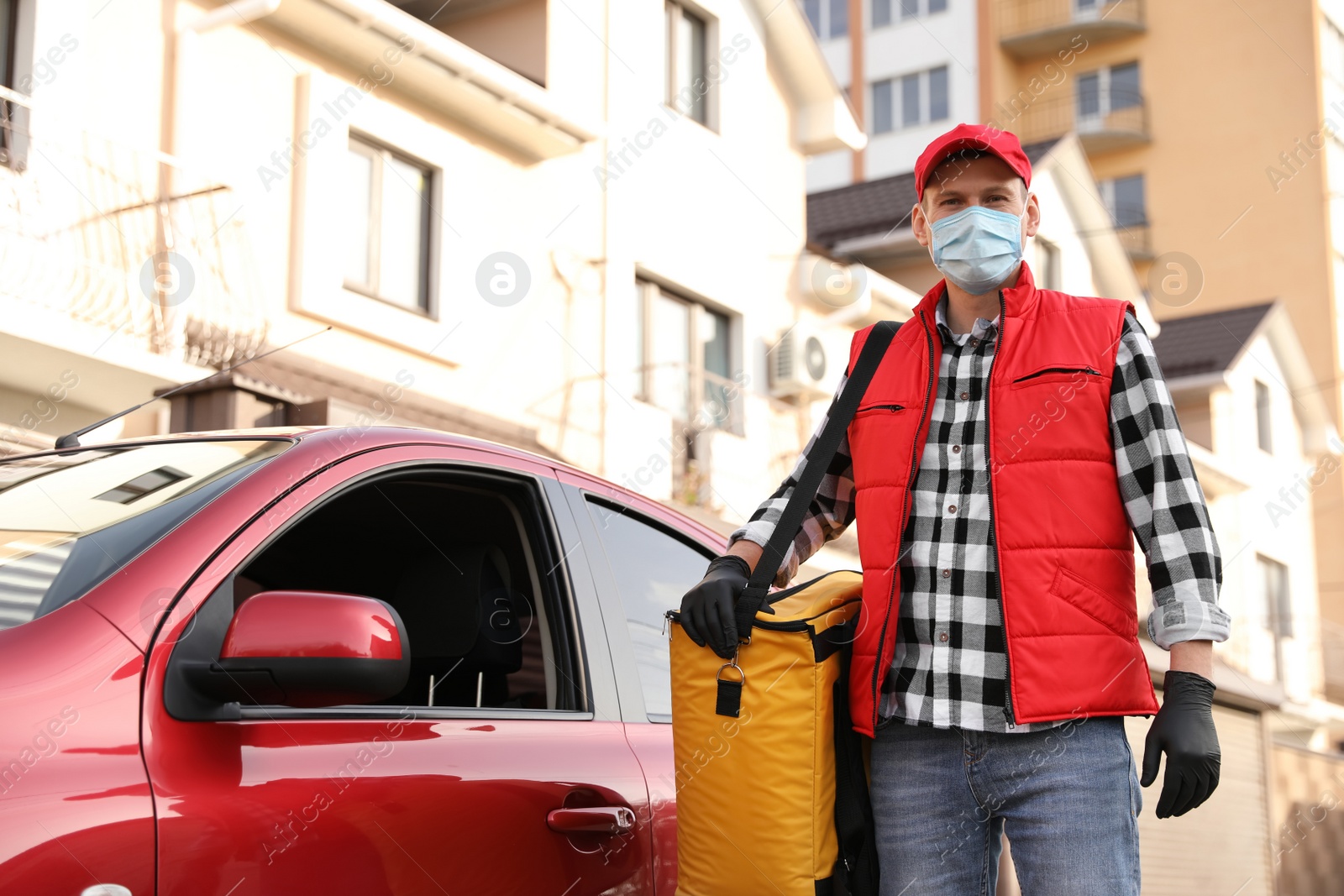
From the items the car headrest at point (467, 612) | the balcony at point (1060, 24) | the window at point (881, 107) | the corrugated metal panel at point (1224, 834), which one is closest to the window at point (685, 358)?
Result: the corrugated metal panel at point (1224, 834)

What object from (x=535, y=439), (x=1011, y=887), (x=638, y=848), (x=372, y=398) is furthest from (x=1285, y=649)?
(x=638, y=848)

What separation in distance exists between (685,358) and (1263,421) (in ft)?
58.3

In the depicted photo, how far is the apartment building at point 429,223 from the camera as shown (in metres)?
10.2

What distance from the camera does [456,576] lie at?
3.49m

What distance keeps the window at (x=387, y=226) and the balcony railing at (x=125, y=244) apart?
1.36 meters

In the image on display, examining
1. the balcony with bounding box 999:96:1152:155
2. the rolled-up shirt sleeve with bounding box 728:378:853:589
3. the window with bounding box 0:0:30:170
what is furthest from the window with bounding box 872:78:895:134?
the rolled-up shirt sleeve with bounding box 728:378:853:589

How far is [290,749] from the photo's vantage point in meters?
2.27

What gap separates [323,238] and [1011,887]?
9047 mm

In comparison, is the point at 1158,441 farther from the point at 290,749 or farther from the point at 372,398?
the point at 372,398

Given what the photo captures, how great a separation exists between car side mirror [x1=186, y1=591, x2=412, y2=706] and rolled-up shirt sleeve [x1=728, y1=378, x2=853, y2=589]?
0.95 m

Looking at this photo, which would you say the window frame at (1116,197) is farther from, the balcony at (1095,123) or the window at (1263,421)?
the window at (1263,421)

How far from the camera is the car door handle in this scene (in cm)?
272

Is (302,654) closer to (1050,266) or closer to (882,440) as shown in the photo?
(882,440)

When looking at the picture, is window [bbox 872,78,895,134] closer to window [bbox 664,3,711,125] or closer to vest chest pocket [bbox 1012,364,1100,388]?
window [bbox 664,3,711,125]
